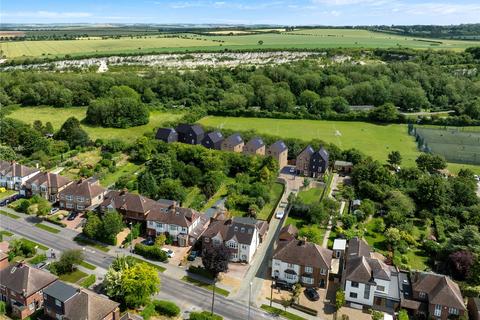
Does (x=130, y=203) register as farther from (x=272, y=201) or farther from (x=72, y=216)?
(x=272, y=201)

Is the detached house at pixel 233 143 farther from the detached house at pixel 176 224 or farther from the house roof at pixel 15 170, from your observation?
the house roof at pixel 15 170

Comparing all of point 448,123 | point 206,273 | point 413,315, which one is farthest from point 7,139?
point 448,123

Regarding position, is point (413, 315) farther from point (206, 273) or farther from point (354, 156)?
point (354, 156)

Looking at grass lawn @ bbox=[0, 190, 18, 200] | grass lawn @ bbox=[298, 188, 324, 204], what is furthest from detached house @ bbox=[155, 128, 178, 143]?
grass lawn @ bbox=[298, 188, 324, 204]

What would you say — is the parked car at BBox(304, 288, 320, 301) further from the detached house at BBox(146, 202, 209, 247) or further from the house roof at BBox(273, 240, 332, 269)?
the detached house at BBox(146, 202, 209, 247)

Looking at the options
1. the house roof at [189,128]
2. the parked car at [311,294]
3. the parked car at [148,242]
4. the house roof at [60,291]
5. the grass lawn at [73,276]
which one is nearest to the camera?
the house roof at [60,291]

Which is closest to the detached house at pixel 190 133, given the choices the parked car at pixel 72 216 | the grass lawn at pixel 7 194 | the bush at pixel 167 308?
the parked car at pixel 72 216
